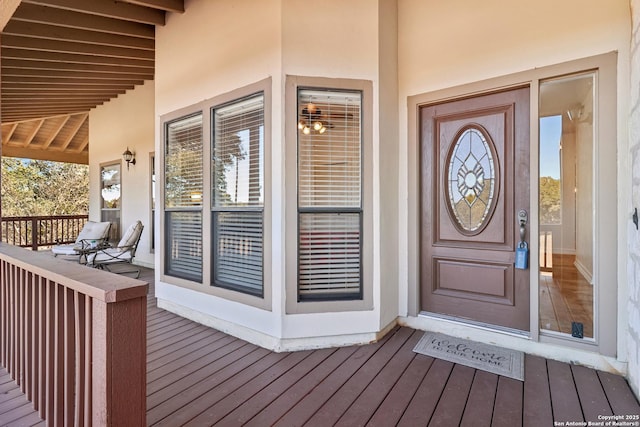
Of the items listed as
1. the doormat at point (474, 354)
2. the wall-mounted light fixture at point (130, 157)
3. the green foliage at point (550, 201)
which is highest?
the wall-mounted light fixture at point (130, 157)

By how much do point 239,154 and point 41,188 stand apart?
16.2m

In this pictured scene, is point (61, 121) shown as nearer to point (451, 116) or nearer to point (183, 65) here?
point (183, 65)

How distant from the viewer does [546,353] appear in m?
2.48

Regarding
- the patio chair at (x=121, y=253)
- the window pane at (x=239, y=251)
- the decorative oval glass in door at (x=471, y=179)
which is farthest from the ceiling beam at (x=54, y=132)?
the decorative oval glass in door at (x=471, y=179)

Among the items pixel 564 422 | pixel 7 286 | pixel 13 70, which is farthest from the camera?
pixel 13 70

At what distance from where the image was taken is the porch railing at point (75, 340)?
1098 millimetres

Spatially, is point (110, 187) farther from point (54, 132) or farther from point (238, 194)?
point (238, 194)

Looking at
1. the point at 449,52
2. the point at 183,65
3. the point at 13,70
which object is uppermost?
the point at 13,70

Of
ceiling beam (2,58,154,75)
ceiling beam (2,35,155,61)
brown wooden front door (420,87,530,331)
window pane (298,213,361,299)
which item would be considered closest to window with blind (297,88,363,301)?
window pane (298,213,361,299)

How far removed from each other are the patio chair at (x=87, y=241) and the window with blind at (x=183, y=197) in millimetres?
2992

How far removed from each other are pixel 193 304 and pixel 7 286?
1.51m

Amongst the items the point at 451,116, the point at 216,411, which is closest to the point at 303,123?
the point at 451,116

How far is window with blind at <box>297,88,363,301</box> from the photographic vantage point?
2779mm

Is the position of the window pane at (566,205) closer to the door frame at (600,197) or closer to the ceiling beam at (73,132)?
the door frame at (600,197)
